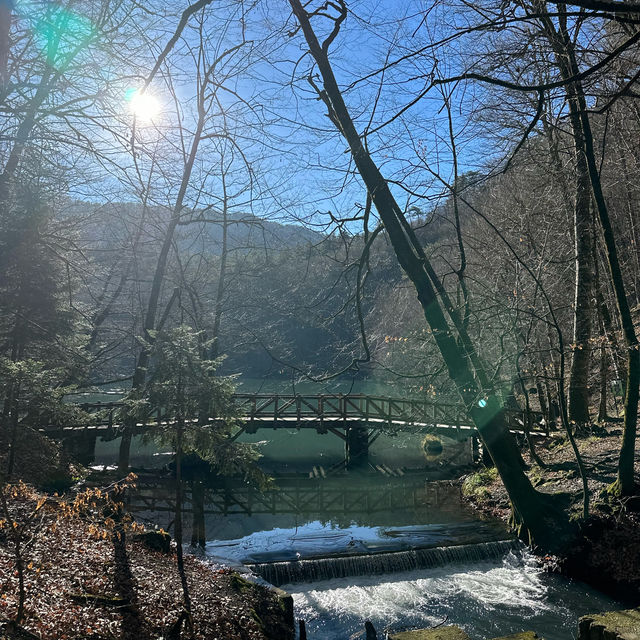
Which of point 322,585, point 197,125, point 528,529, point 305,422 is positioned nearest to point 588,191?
point 528,529

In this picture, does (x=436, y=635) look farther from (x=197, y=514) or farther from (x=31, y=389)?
(x=197, y=514)

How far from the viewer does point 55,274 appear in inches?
512

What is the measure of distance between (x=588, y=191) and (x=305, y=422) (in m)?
12.7

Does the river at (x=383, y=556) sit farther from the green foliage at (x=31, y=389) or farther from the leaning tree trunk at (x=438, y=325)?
the green foliage at (x=31, y=389)

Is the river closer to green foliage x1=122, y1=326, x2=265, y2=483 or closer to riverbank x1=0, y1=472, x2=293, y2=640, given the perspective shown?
riverbank x1=0, y1=472, x2=293, y2=640

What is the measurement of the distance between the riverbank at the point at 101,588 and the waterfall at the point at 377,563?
1.11 m

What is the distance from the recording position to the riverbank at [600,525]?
8484 mm

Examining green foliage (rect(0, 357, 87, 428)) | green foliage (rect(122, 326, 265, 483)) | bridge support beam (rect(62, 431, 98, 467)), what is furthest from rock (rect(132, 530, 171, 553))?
bridge support beam (rect(62, 431, 98, 467))

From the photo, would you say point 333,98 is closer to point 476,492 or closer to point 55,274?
point 55,274

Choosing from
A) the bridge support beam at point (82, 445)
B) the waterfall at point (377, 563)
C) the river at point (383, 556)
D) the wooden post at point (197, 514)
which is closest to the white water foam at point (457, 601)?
the river at point (383, 556)

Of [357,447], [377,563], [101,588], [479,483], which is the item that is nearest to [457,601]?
[377,563]

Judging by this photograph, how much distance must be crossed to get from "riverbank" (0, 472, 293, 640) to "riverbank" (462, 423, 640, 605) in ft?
17.5

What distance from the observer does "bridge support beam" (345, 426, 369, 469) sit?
1988cm

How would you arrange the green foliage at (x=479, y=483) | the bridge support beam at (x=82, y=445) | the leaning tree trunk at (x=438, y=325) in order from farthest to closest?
the bridge support beam at (x=82, y=445)
the green foliage at (x=479, y=483)
the leaning tree trunk at (x=438, y=325)
